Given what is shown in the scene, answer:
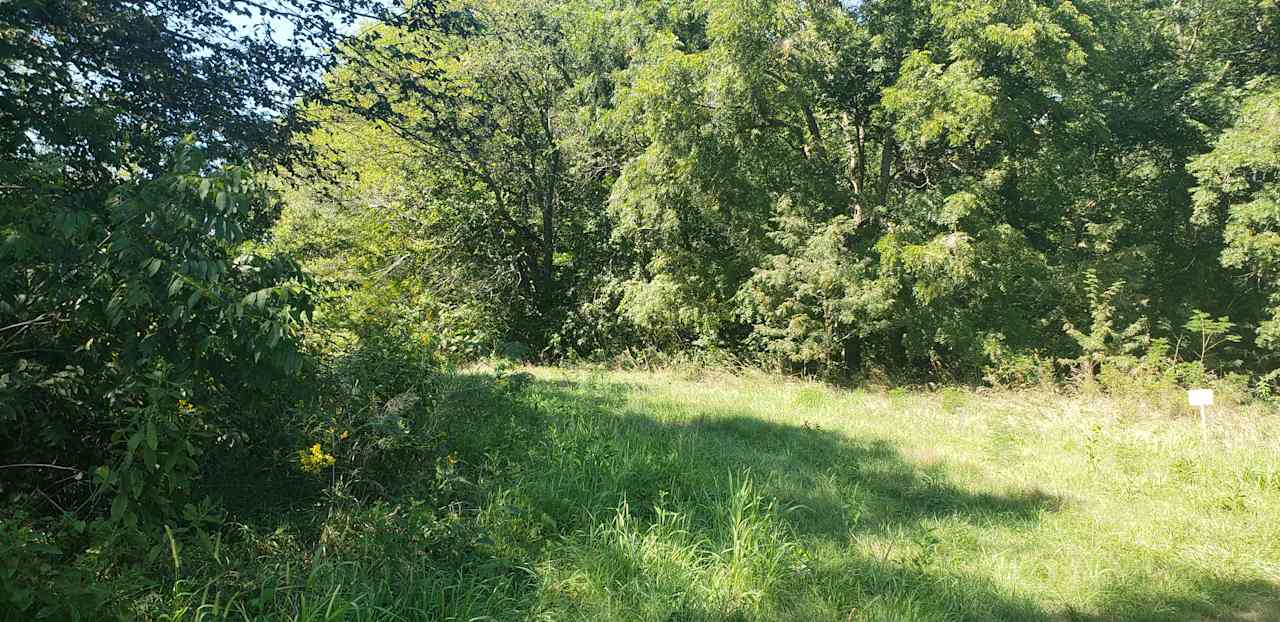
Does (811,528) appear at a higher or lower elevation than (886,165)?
lower

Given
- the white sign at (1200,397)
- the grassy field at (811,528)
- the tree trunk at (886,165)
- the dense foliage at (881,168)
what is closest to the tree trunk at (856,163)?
the dense foliage at (881,168)

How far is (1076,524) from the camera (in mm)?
5047

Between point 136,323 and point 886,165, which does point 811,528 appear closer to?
point 136,323

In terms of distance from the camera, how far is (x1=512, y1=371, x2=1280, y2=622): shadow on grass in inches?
146

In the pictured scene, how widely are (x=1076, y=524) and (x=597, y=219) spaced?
15.5 m

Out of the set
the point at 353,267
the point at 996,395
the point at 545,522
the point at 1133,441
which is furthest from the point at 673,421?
the point at 353,267

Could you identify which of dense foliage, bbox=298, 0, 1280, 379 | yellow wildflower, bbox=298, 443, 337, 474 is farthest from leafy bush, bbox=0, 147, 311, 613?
dense foliage, bbox=298, 0, 1280, 379

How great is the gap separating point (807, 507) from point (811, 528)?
33 centimetres

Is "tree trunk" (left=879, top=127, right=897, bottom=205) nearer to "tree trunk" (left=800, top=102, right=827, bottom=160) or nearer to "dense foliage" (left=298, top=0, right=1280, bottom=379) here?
"dense foliage" (left=298, top=0, right=1280, bottom=379)

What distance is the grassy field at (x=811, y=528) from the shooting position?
350 centimetres

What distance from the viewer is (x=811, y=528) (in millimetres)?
4695

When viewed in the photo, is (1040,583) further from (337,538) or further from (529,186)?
(529,186)

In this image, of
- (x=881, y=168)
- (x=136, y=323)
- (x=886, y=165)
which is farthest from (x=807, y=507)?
(x=881, y=168)

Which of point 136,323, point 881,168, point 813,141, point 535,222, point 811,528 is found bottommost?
point 811,528
